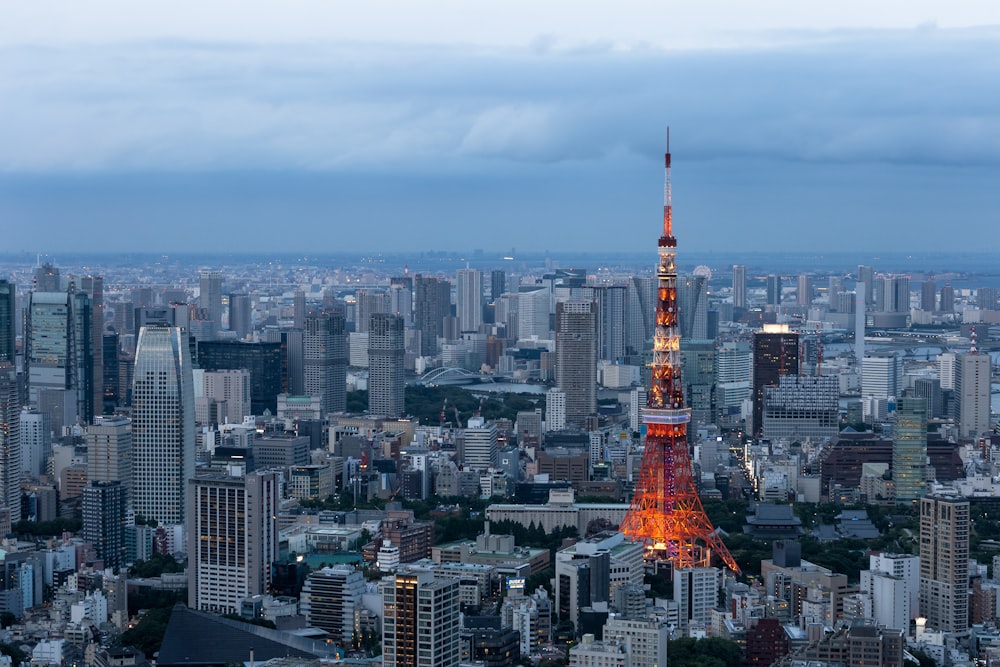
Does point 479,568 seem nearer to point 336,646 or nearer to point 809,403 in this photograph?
point 336,646

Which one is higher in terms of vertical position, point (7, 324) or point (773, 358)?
point (7, 324)

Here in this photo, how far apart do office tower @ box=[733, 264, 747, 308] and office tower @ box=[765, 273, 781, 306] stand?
47.9 inches

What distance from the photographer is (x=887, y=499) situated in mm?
25578

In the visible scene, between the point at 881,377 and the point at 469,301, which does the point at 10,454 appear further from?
the point at 469,301

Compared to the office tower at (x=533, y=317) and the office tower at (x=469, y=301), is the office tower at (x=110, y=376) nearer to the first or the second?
the office tower at (x=533, y=317)

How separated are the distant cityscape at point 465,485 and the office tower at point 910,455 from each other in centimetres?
4

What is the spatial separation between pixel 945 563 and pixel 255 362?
21403 millimetres

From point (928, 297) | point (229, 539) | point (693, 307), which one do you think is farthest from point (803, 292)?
point (229, 539)

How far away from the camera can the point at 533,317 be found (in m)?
52.8

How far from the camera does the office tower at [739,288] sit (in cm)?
5753

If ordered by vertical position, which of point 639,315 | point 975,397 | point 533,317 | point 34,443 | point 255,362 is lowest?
point 34,443

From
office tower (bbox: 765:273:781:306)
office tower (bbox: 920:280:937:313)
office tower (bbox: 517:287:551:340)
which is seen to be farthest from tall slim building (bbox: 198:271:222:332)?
office tower (bbox: 920:280:937:313)

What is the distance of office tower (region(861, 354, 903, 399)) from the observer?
3881 cm

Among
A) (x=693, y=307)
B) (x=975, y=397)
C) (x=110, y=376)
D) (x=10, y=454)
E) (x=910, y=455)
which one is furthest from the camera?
(x=693, y=307)
